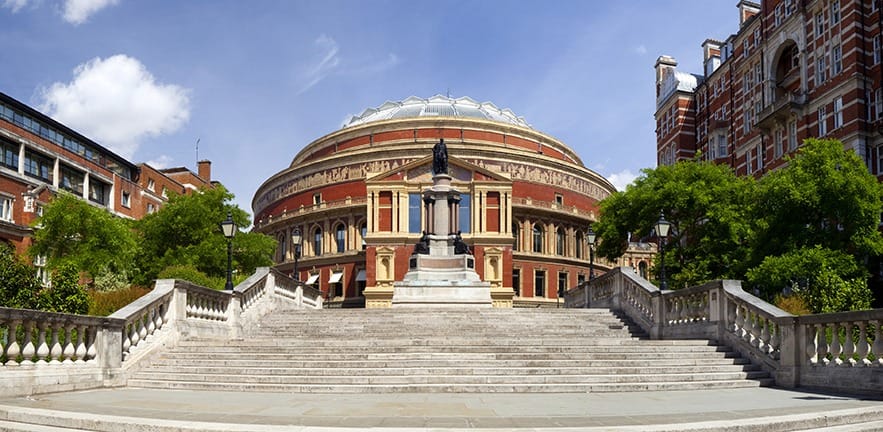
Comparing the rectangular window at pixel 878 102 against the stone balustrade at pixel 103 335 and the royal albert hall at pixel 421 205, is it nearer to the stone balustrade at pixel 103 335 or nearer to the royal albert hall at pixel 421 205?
Result: the royal albert hall at pixel 421 205

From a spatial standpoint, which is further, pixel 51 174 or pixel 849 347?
pixel 51 174

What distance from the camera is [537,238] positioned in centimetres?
7488

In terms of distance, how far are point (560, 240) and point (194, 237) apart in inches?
1540

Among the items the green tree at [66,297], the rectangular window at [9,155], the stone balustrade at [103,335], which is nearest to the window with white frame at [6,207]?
the rectangular window at [9,155]

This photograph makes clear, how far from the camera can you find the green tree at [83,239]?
1811 inches

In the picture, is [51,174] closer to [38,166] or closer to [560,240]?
[38,166]

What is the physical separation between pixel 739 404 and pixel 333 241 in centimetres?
6513

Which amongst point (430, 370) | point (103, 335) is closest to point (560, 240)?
point (430, 370)

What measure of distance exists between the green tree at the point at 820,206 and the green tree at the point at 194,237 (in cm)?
2991

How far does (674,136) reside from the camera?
71.9m

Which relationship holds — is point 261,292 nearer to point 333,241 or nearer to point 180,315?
point 180,315

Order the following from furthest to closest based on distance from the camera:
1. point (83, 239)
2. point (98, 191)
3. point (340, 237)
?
point (340, 237) < point (98, 191) < point (83, 239)

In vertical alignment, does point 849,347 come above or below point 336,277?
below

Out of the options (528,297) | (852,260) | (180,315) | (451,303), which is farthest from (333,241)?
(180,315)
